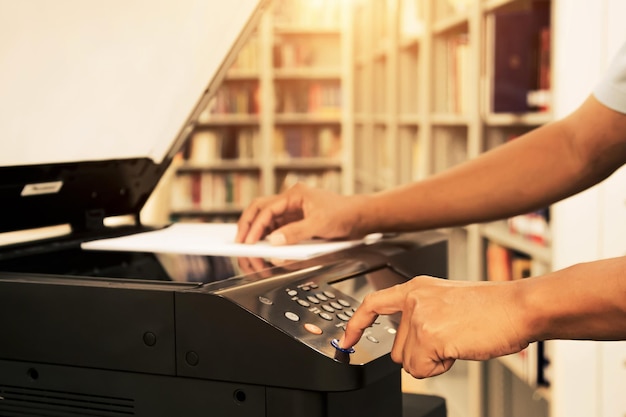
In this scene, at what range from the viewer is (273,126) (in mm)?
Answer: 7352

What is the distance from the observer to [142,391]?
2.70ft

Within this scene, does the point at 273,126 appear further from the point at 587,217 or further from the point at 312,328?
the point at 312,328

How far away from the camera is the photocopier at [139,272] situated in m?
0.79

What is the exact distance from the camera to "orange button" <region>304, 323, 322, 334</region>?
0.79 meters

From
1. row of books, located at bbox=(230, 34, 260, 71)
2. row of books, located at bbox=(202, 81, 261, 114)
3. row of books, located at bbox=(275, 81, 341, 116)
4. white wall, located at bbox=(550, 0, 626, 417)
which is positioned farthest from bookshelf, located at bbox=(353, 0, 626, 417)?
row of books, located at bbox=(202, 81, 261, 114)

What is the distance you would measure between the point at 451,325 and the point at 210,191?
6.66 m

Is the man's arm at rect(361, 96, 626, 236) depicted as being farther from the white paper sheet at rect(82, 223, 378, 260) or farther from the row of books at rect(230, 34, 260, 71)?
the row of books at rect(230, 34, 260, 71)

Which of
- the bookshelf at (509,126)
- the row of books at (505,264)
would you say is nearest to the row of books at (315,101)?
the bookshelf at (509,126)

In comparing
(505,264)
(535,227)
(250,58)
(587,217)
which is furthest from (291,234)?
(250,58)

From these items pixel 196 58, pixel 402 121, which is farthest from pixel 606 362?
pixel 402 121

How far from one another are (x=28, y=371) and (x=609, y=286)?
58 centimetres

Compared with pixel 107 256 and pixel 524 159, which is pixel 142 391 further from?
pixel 524 159

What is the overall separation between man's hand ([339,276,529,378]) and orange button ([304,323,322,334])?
3cm

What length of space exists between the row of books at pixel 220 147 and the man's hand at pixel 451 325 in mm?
6545
